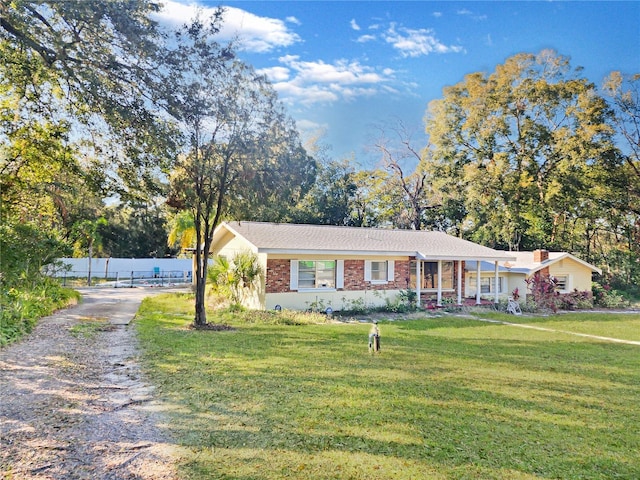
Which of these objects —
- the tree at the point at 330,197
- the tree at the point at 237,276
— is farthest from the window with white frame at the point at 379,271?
the tree at the point at 330,197

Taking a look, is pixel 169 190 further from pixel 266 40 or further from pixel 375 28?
pixel 375 28

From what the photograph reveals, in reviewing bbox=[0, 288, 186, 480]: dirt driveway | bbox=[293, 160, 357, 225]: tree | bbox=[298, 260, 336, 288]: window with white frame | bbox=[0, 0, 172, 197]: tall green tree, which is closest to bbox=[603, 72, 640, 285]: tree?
bbox=[293, 160, 357, 225]: tree

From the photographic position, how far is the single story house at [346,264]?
16.8 meters

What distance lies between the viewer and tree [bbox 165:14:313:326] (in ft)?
35.4

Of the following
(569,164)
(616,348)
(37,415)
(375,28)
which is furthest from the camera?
(569,164)

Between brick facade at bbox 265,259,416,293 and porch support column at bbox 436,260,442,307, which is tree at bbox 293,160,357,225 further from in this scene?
porch support column at bbox 436,260,442,307

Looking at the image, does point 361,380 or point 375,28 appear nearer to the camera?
point 361,380

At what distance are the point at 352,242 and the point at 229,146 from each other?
339 inches

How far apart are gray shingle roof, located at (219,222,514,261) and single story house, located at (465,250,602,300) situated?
A: 1575 mm

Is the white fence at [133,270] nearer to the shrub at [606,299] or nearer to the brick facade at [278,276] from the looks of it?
the brick facade at [278,276]

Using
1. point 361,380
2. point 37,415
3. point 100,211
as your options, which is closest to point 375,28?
point 361,380

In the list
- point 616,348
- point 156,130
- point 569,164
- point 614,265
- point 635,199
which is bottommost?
point 616,348

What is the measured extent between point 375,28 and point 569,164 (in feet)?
73.4

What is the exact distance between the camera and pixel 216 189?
42.5ft
